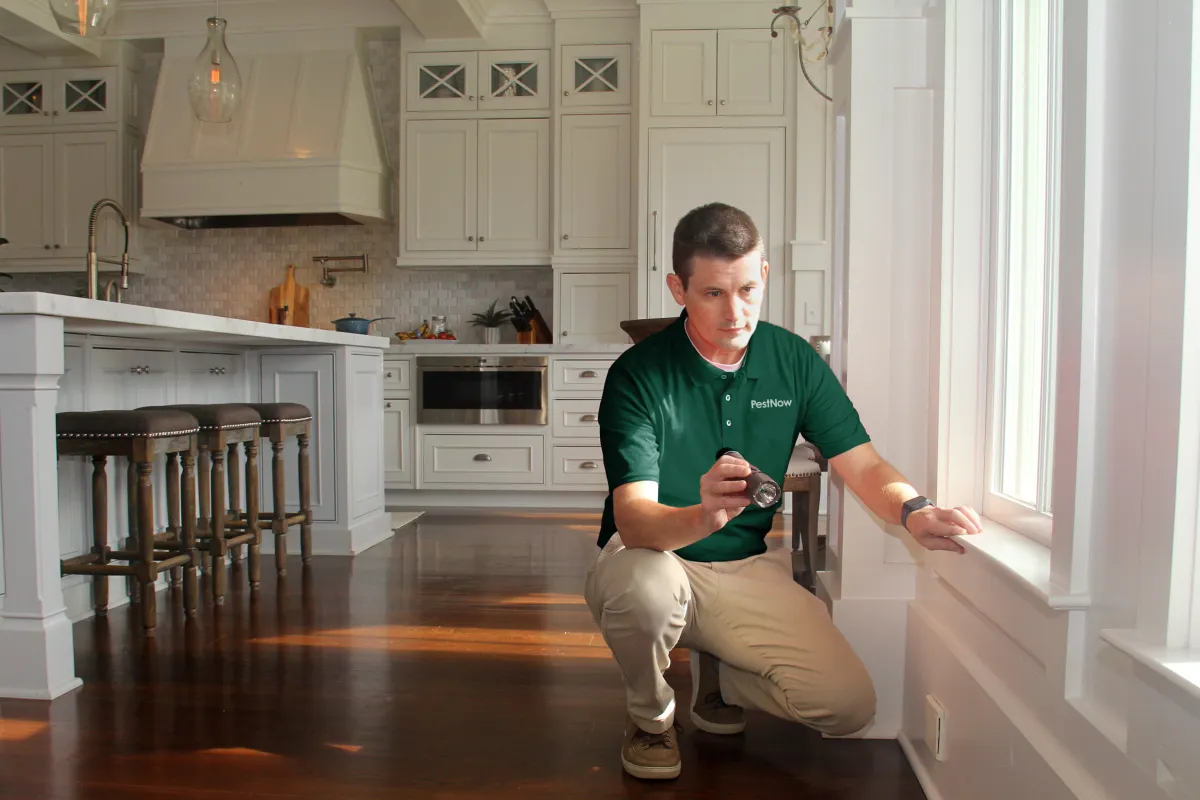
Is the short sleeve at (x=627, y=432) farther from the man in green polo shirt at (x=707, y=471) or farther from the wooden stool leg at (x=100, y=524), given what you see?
the wooden stool leg at (x=100, y=524)

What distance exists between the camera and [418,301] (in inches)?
233

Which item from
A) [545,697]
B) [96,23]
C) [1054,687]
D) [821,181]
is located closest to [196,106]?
[96,23]

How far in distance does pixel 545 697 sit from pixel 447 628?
2.13ft

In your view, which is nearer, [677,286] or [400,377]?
[677,286]

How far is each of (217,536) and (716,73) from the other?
3.74 m

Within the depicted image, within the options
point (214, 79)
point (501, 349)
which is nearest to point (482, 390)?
point (501, 349)

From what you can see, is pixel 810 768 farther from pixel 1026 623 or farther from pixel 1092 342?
pixel 1092 342

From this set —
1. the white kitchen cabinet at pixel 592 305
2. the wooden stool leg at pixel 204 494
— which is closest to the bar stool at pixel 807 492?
the wooden stool leg at pixel 204 494

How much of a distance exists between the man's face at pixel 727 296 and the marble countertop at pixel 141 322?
1.40 m

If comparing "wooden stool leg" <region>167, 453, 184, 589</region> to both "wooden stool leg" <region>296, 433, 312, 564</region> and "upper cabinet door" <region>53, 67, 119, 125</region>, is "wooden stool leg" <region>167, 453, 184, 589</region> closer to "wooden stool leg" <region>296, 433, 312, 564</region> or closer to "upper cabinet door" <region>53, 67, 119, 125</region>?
"wooden stool leg" <region>296, 433, 312, 564</region>

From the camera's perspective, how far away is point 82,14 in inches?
97.7

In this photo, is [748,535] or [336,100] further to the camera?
[336,100]

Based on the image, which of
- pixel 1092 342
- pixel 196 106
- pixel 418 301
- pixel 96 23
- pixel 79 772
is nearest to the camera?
pixel 1092 342

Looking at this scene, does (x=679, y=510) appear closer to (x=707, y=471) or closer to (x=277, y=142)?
(x=707, y=471)
